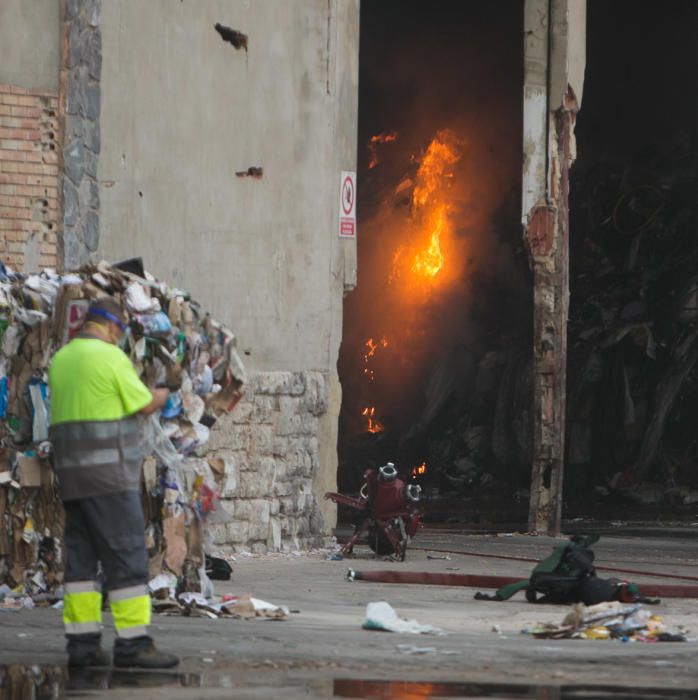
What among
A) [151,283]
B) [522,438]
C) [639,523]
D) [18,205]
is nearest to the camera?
[151,283]

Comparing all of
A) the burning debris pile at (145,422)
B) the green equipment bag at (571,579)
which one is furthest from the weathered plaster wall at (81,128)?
the green equipment bag at (571,579)

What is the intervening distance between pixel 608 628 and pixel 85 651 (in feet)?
9.79

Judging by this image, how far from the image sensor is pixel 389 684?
27.1ft

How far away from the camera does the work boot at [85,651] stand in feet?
29.6

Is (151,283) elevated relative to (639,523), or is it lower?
elevated

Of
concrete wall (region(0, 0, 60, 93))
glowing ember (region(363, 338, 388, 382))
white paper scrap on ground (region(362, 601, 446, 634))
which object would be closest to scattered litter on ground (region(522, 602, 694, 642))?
white paper scrap on ground (region(362, 601, 446, 634))

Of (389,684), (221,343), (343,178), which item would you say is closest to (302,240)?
(343,178)

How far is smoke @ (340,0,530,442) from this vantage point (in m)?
29.5

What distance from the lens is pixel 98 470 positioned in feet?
31.2

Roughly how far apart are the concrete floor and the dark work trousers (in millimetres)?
251

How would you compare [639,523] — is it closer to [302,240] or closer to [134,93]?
[302,240]

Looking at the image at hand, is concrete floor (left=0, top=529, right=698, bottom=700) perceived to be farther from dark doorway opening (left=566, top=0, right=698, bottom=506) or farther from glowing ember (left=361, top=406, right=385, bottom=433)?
glowing ember (left=361, top=406, right=385, bottom=433)

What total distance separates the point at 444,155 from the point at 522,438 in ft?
15.4

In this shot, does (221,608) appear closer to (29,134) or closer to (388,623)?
(388,623)
